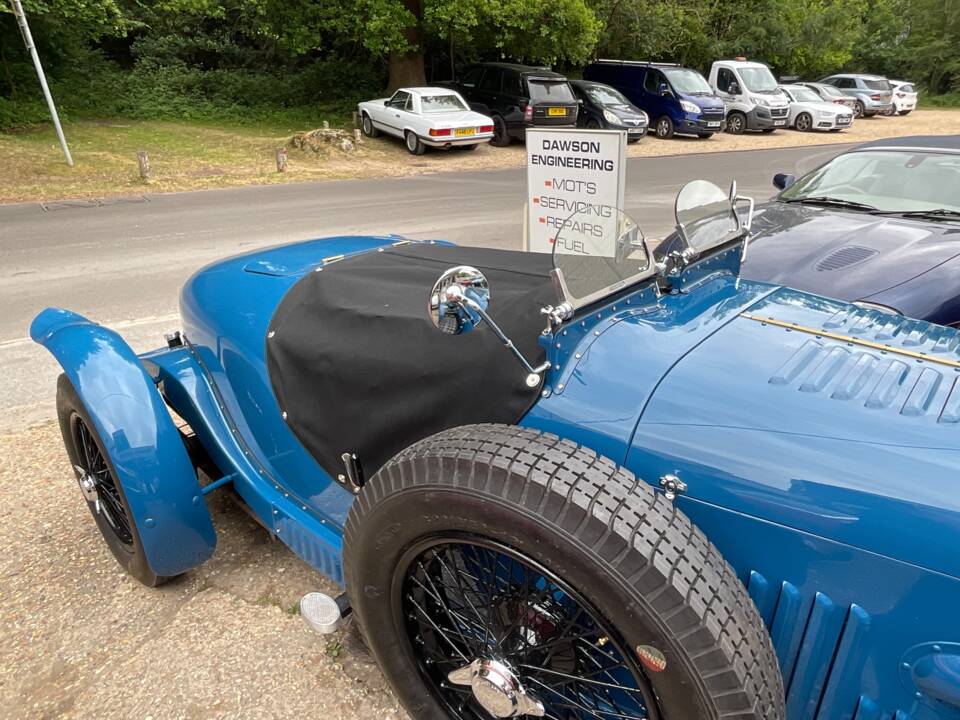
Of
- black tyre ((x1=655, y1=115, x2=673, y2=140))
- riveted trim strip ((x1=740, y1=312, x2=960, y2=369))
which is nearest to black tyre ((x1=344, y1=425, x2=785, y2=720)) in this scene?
riveted trim strip ((x1=740, y1=312, x2=960, y2=369))

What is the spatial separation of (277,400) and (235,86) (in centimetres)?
2472

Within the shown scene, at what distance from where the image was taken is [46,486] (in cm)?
340

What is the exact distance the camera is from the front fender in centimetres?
238

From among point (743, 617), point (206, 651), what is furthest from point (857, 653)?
point (206, 651)

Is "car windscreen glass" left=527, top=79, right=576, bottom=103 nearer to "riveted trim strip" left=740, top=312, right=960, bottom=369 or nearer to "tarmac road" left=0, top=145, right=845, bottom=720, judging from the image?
"tarmac road" left=0, top=145, right=845, bottom=720

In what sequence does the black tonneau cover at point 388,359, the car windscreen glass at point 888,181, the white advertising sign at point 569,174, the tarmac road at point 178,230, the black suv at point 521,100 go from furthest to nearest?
the black suv at point 521,100
the tarmac road at point 178,230
the car windscreen glass at point 888,181
the white advertising sign at point 569,174
the black tonneau cover at point 388,359

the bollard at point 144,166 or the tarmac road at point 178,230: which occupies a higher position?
the bollard at point 144,166

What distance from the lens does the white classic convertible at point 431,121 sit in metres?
15.9

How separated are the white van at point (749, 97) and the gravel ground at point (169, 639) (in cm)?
2260

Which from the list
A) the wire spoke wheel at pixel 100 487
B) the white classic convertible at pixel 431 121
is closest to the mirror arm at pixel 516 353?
the wire spoke wheel at pixel 100 487

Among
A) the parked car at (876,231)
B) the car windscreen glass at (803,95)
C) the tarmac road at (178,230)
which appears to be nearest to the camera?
the parked car at (876,231)

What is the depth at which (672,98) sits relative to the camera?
20203 millimetres

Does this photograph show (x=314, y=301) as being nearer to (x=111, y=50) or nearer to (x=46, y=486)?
(x=46, y=486)

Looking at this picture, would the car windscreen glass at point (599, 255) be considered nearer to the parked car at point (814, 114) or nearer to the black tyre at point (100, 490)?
the black tyre at point (100, 490)
